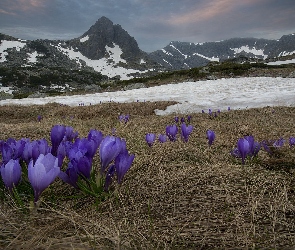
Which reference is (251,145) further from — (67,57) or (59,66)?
(67,57)

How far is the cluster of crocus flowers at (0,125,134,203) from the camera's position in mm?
1523

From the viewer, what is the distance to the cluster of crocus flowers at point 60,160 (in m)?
1.52

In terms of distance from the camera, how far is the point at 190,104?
12.9 metres

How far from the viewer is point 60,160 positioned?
193cm

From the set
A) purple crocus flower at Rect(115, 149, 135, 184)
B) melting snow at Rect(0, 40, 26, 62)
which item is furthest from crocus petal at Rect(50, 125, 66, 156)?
melting snow at Rect(0, 40, 26, 62)

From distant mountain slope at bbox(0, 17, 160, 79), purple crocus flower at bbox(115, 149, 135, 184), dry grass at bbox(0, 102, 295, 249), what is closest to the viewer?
dry grass at bbox(0, 102, 295, 249)

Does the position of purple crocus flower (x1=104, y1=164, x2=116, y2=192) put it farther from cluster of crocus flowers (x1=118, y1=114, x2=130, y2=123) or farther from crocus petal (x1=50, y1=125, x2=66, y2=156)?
cluster of crocus flowers (x1=118, y1=114, x2=130, y2=123)

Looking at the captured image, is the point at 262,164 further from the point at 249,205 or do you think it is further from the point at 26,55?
the point at 26,55

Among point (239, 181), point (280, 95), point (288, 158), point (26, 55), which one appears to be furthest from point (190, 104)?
point (26, 55)

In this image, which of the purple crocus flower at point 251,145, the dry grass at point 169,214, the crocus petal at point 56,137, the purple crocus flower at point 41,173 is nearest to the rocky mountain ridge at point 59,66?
the purple crocus flower at point 251,145

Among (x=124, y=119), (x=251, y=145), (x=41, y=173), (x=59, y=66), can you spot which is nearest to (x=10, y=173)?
(x=41, y=173)

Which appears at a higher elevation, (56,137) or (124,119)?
(56,137)

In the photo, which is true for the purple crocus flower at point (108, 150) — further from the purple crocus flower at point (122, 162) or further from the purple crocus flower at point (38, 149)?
the purple crocus flower at point (38, 149)

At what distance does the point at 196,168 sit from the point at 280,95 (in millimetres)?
12774
